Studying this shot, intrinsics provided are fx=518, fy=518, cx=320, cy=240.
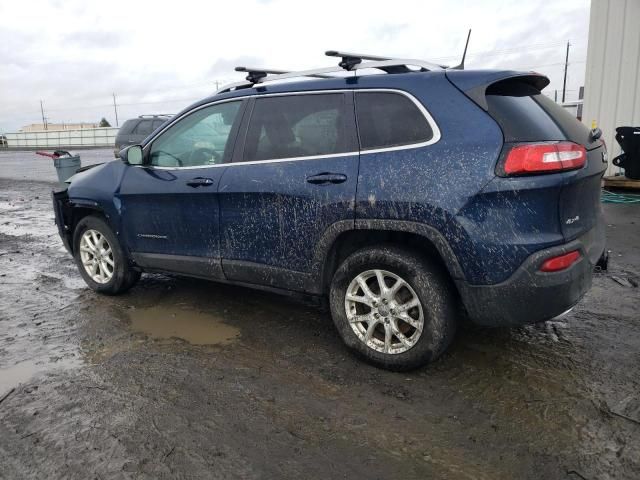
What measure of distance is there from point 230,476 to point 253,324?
185 cm

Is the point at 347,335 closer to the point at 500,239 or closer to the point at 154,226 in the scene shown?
the point at 500,239

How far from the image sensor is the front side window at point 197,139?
13.4ft

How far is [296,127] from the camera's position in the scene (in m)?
3.70

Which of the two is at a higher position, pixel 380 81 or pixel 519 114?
pixel 380 81

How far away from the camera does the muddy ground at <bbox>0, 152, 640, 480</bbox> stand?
2.50m

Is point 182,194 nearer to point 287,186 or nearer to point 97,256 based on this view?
point 287,186

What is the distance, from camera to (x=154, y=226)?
14.5 feet

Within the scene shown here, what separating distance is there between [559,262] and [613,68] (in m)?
8.95

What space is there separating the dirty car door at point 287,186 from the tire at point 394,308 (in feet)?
0.97

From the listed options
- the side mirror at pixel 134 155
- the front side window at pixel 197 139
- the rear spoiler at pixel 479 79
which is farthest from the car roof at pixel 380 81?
the side mirror at pixel 134 155

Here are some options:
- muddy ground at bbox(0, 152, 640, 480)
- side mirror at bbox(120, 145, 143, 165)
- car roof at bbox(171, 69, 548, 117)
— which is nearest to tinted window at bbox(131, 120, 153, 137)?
muddy ground at bbox(0, 152, 640, 480)

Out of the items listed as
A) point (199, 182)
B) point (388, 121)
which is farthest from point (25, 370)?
point (388, 121)

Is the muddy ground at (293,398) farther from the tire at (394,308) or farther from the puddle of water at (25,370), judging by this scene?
the tire at (394,308)

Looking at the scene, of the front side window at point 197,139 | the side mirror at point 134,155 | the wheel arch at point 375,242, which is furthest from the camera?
the side mirror at point 134,155
